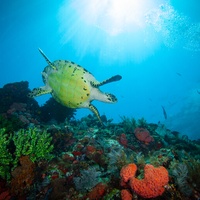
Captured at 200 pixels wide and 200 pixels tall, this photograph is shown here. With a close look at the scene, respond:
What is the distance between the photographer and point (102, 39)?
66812mm

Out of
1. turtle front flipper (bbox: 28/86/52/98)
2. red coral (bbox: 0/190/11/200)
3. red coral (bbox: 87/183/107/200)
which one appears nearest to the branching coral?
red coral (bbox: 87/183/107/200)

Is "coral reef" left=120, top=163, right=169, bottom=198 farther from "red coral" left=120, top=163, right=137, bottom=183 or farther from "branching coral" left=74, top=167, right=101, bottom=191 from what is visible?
"branching coral" left=74, top=167, right=101, bottom=191

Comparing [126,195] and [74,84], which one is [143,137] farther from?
[126,195]

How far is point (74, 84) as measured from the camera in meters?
4.92

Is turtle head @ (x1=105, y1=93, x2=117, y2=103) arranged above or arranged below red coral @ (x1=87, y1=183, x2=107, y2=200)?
above

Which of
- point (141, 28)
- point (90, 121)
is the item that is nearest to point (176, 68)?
point (141, 28)

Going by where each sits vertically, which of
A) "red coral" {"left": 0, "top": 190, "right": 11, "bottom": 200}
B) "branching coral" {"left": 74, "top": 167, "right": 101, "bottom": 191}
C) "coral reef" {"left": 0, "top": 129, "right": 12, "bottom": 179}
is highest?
"coral reef" {"left": 0, "top": 129, "right": 12, "bottom": 179}

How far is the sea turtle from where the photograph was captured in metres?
4.91

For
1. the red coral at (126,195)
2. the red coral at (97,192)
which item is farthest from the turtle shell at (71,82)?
the red coral at (126,195)

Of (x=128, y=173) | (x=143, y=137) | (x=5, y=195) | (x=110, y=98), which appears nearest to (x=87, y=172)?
(x=128, y=173)

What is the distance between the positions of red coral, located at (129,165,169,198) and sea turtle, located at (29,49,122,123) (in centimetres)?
261

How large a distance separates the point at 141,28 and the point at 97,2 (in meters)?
20.2

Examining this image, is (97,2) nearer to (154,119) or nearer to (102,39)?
(102,39)

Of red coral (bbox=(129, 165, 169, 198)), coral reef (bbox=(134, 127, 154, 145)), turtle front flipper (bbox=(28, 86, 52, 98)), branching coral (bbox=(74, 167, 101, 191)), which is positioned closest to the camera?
red coral (bbox=(129, 165, 169, 198))
